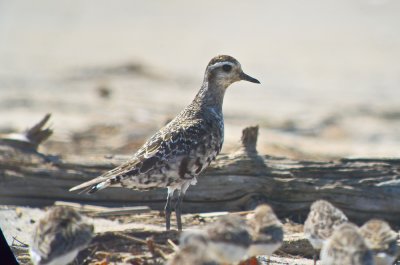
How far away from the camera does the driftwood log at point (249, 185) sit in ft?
39.2

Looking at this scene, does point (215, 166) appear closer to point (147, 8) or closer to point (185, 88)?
point (185, 88)

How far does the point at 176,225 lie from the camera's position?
11.8 metres

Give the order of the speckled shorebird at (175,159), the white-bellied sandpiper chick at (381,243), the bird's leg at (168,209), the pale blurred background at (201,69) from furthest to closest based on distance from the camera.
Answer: the pale blurred background at (201,69)
the bird's leg at (168,209)
the speckled shorebird at (175,159)
the white-bellied sandpiper chick at (381,243)

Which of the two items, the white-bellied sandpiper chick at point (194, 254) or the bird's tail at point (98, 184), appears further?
the bird's tail at point (98, 184)

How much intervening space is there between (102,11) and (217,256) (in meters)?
21.2

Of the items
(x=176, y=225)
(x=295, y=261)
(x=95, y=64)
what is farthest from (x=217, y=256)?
(x=95, y=64)

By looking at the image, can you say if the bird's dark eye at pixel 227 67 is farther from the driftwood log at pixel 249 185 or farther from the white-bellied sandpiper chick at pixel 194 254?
the white-bellied sandpiper chick at pixel 194 254

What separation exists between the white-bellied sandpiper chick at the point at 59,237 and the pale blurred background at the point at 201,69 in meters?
6.16

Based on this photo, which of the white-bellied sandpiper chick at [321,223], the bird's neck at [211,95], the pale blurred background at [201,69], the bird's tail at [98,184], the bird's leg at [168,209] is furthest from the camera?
the pale blurred background at [201,69]

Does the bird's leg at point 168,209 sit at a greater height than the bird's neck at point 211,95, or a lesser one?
lesser

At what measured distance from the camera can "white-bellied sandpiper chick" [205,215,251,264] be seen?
8.64 m

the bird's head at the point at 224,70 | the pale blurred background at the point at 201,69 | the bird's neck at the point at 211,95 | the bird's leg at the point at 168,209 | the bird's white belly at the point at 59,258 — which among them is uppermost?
the pale blurred background at the point at 201,69

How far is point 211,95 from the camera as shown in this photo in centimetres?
1210

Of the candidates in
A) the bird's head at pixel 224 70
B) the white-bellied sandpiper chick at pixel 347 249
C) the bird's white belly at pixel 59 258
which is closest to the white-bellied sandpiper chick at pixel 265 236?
the white-bellied sandpiper chick at pixel 347 249
